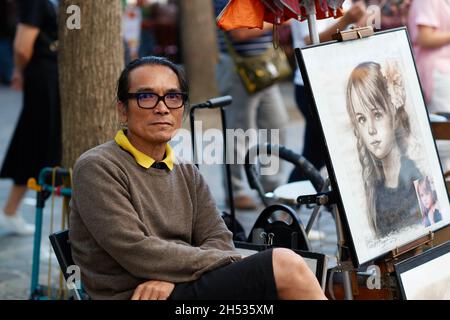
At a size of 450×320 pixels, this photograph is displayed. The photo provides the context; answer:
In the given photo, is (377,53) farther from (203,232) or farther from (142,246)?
(142,246)

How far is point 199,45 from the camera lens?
12.2 metres

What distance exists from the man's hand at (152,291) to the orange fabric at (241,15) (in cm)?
115

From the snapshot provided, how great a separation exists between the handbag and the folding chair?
3.28 meters

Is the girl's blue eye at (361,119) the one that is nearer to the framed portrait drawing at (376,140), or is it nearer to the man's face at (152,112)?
the framed portrait drawing at (376,140)

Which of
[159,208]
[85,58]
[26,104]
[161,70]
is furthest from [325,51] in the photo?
[26,104]

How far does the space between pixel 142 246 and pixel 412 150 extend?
4.60 ft

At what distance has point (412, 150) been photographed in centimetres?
396

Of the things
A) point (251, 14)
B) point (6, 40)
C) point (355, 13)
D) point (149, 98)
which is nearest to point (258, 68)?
point (355, 13)

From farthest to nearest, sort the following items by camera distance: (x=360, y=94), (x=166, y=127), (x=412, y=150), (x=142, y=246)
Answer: (x=412, y=150) < (x=360, y=94) < (x=166, y=127) < (x=142, y=246)

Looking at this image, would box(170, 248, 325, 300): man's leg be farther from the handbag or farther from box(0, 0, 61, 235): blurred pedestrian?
the handbag

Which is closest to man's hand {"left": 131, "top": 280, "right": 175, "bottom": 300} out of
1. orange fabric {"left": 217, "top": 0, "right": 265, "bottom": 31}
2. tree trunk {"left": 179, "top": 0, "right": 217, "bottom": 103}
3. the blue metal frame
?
orange fabric {"left": 217, "top": 0, "right": 265, "bottom": 31}

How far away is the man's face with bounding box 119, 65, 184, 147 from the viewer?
3.35 meters

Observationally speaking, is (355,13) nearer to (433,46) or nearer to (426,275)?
(433,46)
